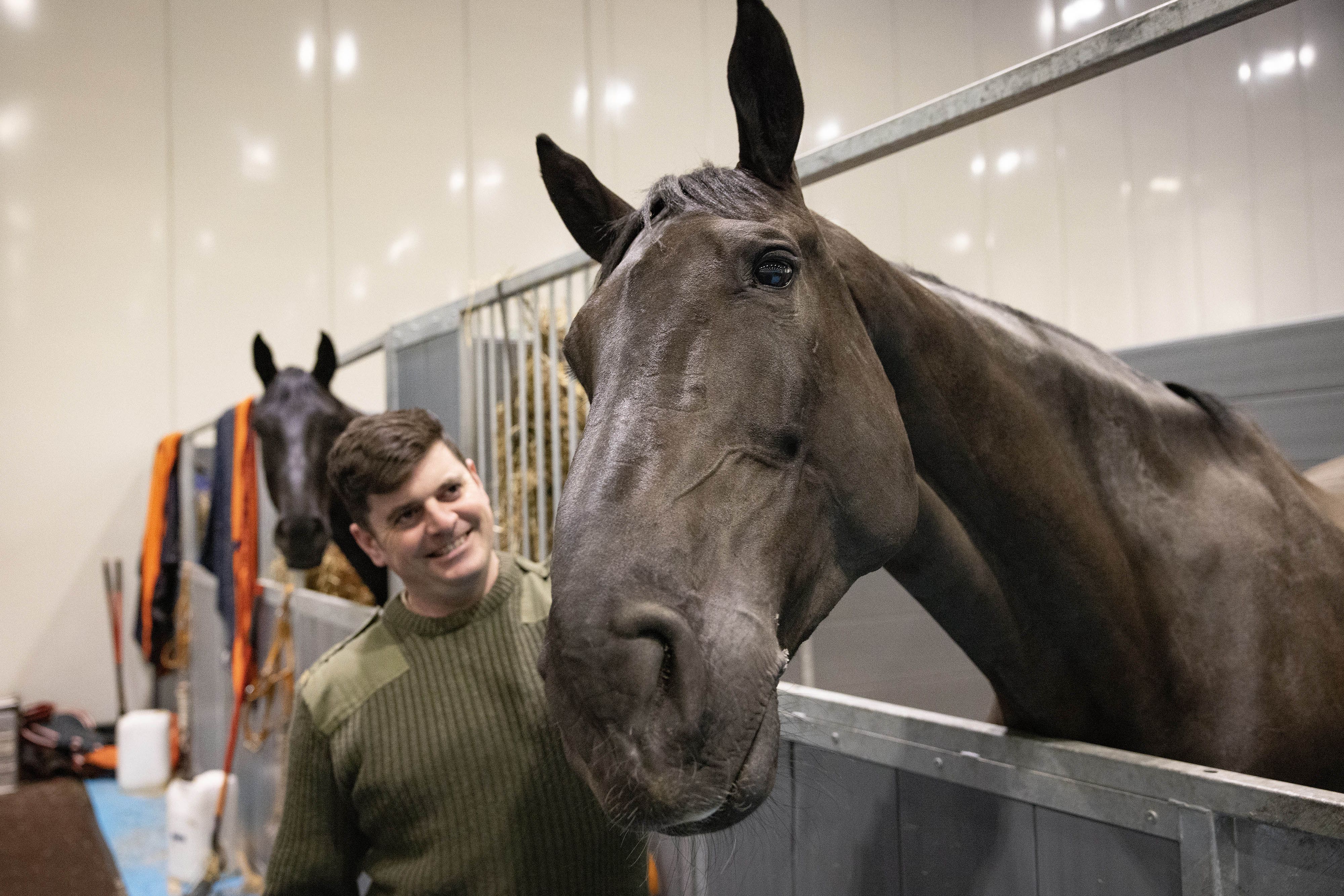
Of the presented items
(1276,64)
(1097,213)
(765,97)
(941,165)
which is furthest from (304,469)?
(1276,64)

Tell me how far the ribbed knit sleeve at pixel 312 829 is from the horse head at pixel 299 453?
1579 mm

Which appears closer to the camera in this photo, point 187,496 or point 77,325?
Result: point 187,496

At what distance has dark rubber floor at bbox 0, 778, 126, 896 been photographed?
3.32 metres

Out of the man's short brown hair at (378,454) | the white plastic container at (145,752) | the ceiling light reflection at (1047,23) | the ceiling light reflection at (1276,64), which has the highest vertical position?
the ceiling light reflection at (1047,23)

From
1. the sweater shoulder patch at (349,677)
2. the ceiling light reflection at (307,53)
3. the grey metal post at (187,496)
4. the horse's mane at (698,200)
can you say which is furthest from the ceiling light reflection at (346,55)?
the horse's mane at (698,200)

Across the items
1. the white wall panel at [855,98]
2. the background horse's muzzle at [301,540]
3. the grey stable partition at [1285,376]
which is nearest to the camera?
the grey stable partition at [1285,376]

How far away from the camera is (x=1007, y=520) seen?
3.28 feet

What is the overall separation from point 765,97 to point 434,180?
561cm

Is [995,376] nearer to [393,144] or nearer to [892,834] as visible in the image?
[892,834]

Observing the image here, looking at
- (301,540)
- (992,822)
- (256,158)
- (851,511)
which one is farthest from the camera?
(256,158)

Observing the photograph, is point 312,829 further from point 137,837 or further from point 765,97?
point 137,837

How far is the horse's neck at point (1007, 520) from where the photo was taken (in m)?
0.97

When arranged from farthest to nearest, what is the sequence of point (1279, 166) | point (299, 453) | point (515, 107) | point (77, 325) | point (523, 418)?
point (1279, 166)
point (515, 107)
point (77, 325)
point (299, 453)
point (523, 418)

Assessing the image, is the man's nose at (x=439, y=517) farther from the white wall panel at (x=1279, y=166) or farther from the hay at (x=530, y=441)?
the white wall panel at (x=1279, y=166)
